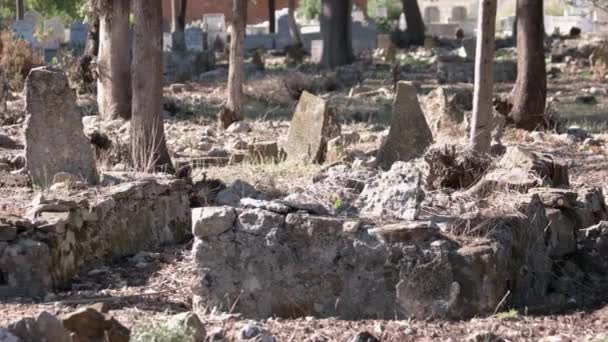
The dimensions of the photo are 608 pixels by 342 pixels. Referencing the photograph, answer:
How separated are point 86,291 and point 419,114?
5.96m

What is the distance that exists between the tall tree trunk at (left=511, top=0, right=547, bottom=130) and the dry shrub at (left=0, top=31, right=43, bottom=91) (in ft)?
33.6

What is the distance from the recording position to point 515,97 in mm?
16609

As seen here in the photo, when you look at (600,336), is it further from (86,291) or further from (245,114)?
(245,114)

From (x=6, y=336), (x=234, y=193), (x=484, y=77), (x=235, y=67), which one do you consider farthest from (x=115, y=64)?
(x=6, y=336)

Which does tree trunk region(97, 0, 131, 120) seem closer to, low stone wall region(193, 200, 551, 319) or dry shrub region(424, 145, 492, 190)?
dry shrub region(424, 145, 492, 190)

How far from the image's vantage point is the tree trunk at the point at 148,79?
1133cm

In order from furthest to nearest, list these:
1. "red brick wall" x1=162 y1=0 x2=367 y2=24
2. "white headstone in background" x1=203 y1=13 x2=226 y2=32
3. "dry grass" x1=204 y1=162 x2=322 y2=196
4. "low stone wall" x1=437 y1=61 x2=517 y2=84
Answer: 1. "red brick wall" x1=162 y1=0 x2=367 y2=24
2. "white headstone in background" x1=203 y1=13 x2=226 y2=32
3. "low stone wall" x1=437 y1=61 x2=517 y2=84
4. "dry grass" x1=204 y1=162 x2=322 y2=196

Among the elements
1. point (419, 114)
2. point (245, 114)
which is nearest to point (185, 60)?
point (245, 114)

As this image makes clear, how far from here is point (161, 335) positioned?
5.75 metres

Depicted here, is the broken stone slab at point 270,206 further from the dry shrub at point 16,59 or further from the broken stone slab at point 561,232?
the dry shrub at point 16,59

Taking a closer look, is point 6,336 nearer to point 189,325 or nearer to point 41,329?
point 41,329

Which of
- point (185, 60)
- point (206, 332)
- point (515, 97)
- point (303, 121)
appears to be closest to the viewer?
point (206, 332)

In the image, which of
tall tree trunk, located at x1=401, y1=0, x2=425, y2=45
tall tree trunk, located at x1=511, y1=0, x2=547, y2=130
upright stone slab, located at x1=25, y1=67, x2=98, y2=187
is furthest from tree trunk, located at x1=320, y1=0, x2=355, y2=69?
upright stone slab, located at x1=25, y1=67, x2=98, y2=187

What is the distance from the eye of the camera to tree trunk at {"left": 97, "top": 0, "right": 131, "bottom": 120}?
17.6 metres
